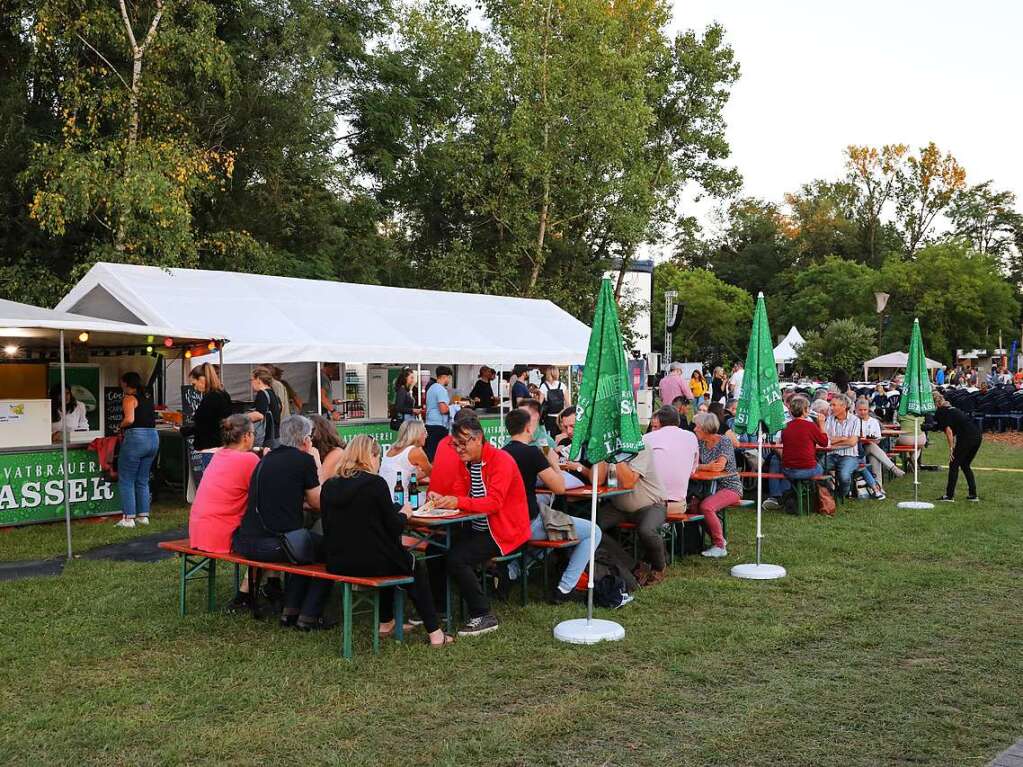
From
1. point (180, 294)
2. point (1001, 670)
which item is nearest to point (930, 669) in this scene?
point (1001, 670)

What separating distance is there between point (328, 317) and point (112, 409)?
3597 millimetres

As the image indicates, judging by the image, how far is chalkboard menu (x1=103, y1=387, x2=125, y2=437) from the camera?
12.1 m

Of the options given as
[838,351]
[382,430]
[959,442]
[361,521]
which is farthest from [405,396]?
[838,351]

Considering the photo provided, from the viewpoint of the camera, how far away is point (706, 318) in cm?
6200

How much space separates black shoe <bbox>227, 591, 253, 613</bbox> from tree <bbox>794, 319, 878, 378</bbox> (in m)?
30.6

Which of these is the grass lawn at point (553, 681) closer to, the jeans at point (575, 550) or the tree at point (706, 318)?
the jeans at point (575, 550)

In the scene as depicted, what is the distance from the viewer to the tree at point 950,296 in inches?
1778

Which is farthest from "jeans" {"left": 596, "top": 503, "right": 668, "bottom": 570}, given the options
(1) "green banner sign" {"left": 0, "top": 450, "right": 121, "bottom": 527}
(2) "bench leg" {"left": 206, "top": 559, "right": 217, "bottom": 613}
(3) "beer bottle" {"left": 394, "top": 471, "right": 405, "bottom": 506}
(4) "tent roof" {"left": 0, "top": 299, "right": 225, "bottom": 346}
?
(1) "green banner sign" {"left": 0, "top": 450, "right": 121, "bottom": 527}

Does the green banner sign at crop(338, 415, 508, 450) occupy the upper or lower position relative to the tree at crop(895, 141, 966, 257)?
lower

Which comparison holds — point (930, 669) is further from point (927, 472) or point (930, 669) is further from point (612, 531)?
point (927, 472)

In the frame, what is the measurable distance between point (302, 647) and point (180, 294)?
8.52 m

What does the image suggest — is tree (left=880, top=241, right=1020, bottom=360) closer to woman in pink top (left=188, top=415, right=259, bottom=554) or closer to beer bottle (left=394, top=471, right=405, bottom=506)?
beer bottle (left=394, top=471, right=405, bottom=506)

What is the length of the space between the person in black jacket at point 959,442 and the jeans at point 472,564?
24.5ft

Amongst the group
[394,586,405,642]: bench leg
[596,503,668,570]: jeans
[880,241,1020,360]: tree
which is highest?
[880,241,1020,360]: tree
